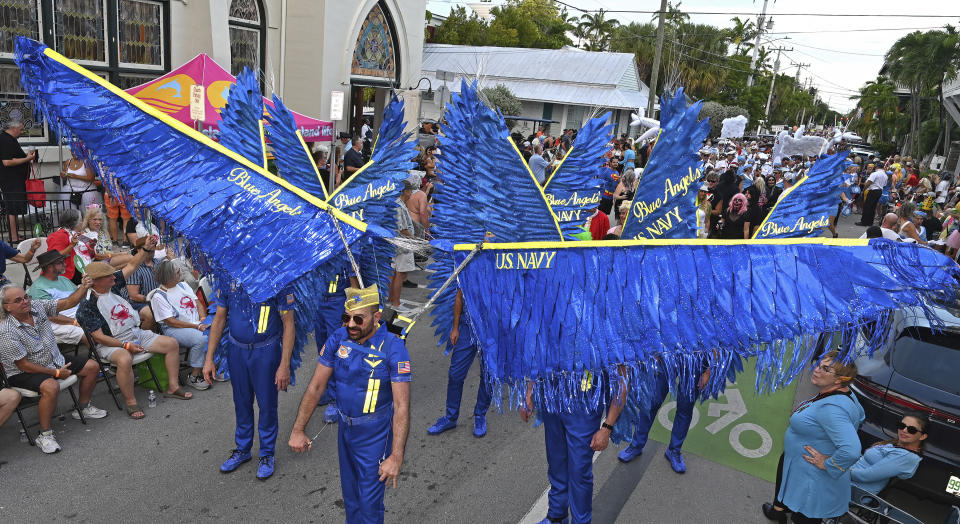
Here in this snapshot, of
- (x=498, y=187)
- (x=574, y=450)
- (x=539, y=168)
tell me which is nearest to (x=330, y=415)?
(x=574, y=450)

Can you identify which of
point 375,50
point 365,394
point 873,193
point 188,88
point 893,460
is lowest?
point 893,460

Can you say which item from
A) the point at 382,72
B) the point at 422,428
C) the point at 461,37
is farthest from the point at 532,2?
the point at 422,428

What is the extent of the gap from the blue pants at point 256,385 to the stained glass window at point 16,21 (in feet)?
27.7

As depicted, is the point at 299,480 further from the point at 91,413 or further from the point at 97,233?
the point at 97,233

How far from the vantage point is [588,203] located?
4.09m

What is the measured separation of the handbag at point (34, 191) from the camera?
866cm

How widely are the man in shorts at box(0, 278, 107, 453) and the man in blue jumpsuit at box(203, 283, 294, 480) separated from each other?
1.26 m

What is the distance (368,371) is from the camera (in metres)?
3.21

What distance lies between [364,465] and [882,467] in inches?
115

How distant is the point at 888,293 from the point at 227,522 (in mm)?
3739

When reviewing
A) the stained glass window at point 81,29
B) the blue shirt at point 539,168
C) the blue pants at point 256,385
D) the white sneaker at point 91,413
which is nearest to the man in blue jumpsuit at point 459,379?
the blue pants at point 256,385

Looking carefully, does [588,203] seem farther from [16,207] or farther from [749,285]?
[16,207]

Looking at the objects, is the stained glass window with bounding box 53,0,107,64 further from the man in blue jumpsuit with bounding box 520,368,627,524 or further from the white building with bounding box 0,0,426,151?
the man in blue jumpsuit with bounding box 520,368,627,524

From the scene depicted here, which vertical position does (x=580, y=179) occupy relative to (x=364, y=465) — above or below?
above
